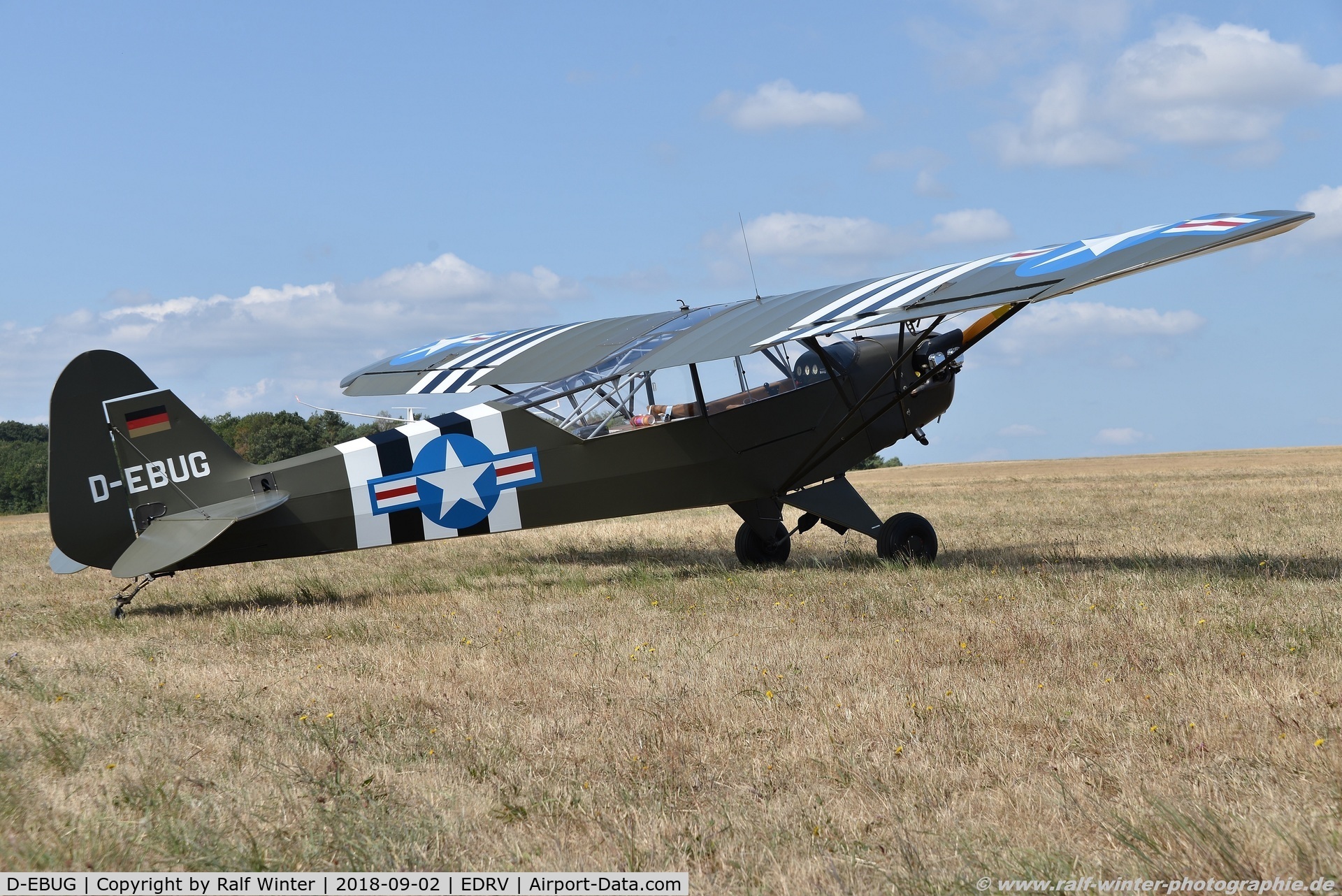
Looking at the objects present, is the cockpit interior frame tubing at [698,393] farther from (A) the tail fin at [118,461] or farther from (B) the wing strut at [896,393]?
(A) the tail fin at [118,461]

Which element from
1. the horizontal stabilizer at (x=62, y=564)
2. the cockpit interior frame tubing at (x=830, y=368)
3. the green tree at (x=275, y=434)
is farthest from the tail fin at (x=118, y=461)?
the green tree at (x=275, y=434)

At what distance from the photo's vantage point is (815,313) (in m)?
9.01

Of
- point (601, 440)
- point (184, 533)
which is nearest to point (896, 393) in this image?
point (601, 440)

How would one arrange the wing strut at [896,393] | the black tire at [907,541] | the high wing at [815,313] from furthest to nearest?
the black tire at [907,541] < the wing strut at [896,393] < the high wing at [815,313]

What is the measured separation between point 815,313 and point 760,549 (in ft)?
8.94

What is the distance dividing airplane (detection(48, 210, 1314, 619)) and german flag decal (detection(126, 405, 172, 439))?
1 cm

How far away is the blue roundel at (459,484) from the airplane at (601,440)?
0.06ft

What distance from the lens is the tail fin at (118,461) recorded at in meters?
8.04

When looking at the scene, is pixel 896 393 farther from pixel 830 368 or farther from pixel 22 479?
pixel 22 479

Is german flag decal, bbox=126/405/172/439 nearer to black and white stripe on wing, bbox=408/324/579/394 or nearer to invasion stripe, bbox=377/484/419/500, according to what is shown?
invasion stripe, bbox=377/484/419/500

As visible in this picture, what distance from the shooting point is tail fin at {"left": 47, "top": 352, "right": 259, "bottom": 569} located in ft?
26.4

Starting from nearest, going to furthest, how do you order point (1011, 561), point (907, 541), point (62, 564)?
point (62, 564) < point (907, 541) < point (1011, 561)

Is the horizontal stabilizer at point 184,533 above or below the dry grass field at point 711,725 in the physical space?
above

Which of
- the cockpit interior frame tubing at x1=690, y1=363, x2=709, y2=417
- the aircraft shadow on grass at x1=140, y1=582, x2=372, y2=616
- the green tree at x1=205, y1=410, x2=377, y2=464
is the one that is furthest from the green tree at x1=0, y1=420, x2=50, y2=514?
the cockpit interior frame tubing at x1=690, y1=363, x2=709, y2=417
